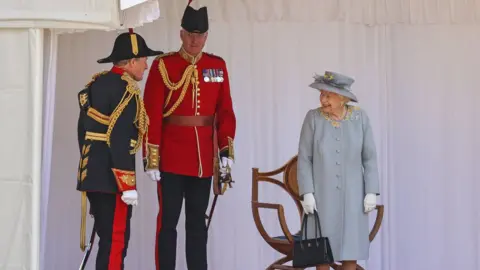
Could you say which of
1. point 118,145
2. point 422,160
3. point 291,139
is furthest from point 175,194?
point 422,160

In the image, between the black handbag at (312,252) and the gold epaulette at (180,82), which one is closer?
the black handbag at (312,252)

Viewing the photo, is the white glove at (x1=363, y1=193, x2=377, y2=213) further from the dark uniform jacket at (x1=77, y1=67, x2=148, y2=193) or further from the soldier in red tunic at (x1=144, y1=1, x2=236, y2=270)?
the dark uniform jacket at (x1=77, y1=67, x2=148, y2=193)

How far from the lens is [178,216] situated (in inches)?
167

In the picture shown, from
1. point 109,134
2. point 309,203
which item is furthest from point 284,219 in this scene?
point 109,134

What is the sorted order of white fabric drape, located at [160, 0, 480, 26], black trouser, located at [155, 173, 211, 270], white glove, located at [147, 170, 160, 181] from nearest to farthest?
1. white glove, located at [147, 170, 160, 181]
2. black trouser, located at [155, 173, 211, 270]
3. white fabric drape, located at [160, 0, 480, 26]

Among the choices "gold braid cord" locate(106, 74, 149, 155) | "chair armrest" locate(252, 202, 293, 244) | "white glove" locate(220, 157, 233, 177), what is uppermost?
"gold braid cord" locate(106, 74, 149, 155)

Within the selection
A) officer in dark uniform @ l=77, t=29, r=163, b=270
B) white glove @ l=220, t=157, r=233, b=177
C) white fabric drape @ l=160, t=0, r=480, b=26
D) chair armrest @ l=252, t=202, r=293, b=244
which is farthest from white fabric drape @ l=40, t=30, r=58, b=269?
white fabric drape @ l=160, t=0, r=480, b=26

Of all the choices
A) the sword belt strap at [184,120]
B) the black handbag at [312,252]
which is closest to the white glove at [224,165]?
the sword belt strap at [184,120]

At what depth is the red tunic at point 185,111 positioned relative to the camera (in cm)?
421

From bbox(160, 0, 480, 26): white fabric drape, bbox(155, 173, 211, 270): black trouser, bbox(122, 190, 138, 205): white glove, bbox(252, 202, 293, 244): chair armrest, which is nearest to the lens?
bbox(122, 190, 138, 205): white glove

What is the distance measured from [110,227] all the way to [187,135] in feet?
2.43

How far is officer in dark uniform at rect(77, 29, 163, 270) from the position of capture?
3.67 m

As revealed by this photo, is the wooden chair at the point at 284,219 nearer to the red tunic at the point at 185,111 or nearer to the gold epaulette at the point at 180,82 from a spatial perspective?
the red tunic at the point at 185,111

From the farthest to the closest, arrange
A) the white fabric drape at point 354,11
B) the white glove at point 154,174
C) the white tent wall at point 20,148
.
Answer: the white fabric drape at point 354,11 < the white glove at point 154,174 < the white tent wall at point 20,148
